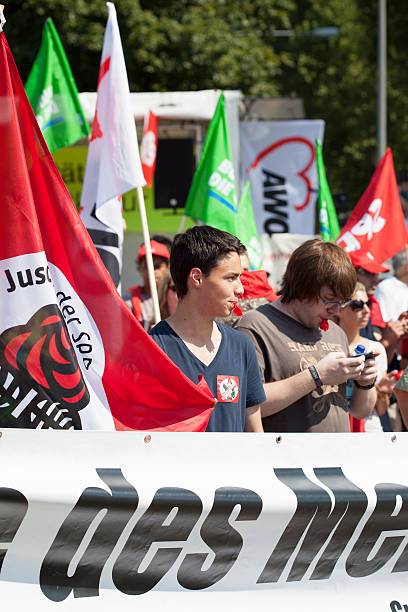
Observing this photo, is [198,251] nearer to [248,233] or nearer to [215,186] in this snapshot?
[215,186]

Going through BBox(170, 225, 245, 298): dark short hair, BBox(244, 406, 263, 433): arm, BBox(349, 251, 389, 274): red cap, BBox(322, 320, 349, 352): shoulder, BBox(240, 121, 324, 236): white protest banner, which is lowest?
BBox(240, 121, 324, 236): white protest banner

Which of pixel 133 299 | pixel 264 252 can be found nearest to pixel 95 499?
pixel 133 299

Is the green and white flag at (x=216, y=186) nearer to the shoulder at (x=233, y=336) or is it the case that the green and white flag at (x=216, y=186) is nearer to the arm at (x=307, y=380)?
the arm at (x=307, y=380)

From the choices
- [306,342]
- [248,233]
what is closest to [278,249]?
[248,233]

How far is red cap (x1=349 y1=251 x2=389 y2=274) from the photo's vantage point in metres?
6.48

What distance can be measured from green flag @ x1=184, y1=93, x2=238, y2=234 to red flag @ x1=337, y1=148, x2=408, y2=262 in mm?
858

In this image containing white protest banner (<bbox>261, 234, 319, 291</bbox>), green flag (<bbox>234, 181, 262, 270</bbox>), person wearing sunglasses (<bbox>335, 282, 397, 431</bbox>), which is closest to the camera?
person wearing sunglasses (<bbox>335, 282, 397, 431</bbox>)

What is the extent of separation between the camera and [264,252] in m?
11.3

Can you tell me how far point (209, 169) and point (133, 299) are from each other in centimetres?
111

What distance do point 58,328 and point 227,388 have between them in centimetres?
67

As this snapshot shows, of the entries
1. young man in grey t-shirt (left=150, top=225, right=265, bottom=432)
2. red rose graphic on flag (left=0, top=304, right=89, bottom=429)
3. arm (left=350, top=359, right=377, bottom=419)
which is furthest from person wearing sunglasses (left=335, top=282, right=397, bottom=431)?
red rose graphic on flag (left=0, top=304, right=89, bottom=429)

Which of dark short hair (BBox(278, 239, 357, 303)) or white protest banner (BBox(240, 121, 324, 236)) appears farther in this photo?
white protest banner (BBox(240, 121, 324, 236))

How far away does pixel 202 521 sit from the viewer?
312cm

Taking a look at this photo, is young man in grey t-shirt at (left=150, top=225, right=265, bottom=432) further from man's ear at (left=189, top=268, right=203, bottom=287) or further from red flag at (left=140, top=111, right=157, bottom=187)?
red flag at (left=140, top=111, right=157, bottom=187)
